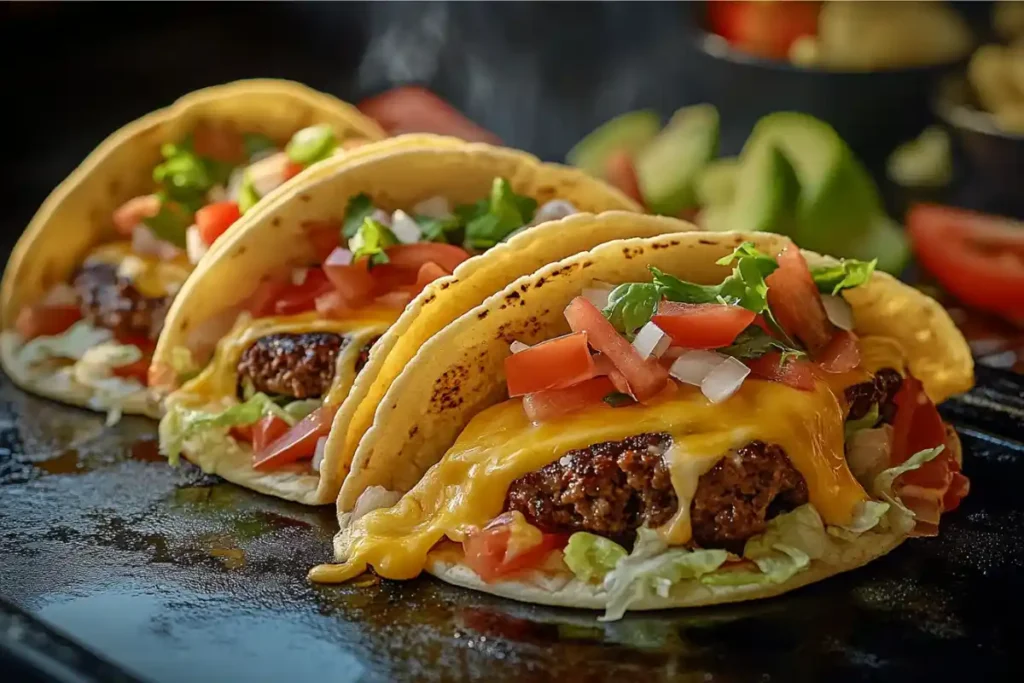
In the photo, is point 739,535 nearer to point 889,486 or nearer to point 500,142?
point 889,486

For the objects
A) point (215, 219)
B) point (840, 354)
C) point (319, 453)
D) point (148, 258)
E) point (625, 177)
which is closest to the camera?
point (840, 354)

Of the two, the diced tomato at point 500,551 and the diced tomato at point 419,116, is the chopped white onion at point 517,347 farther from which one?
the diced tomato at point 419,116

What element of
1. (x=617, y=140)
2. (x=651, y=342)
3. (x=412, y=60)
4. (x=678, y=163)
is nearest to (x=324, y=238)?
(x=651, y=342)

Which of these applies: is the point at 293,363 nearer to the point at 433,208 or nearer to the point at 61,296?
the point at 433,208

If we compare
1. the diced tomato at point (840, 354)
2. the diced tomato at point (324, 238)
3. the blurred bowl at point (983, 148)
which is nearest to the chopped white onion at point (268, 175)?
the diced tomato at point (324, 238)

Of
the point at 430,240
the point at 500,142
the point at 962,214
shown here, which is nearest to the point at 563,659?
the point at 430,240

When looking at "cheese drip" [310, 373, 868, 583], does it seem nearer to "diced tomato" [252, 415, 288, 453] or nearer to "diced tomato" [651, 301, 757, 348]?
"diced tomato" [651, 301, 757, 348]
